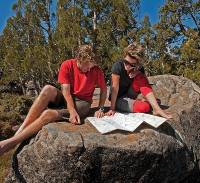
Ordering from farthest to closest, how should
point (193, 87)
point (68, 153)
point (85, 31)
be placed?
point (85, 31) < point (193, 87) < point (68, 153)

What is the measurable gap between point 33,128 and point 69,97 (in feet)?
2.85

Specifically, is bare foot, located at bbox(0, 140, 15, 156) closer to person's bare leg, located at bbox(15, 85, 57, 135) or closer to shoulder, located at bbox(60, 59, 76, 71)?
person's bare leg, located at bbox(15, 85, 57, 135)

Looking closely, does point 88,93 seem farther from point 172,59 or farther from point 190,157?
point 172,59

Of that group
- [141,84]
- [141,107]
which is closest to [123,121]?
[141,107]

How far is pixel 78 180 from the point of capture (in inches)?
284

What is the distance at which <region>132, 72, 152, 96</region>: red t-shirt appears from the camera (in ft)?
29.0

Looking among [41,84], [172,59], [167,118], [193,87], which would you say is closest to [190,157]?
[167,118]

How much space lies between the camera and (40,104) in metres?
7.74

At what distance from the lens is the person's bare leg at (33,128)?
721 centimetres

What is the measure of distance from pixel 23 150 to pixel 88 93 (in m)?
1.68

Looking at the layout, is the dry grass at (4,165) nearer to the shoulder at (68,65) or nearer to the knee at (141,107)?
the shoulder at (68,65)

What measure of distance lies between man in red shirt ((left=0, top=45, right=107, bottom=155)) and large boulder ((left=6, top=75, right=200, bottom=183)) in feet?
0.71

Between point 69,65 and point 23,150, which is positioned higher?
point 69,65

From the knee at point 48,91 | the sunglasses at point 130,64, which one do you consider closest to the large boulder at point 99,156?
the knee at point 48,91
